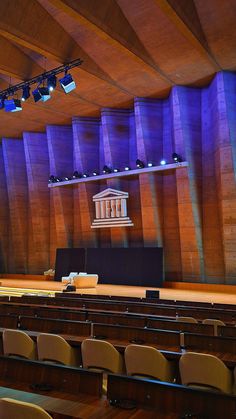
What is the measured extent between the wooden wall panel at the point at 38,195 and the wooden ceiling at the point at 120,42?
16.0 ft

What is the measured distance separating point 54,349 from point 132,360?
827 millimetres

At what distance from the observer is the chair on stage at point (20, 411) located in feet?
5.49

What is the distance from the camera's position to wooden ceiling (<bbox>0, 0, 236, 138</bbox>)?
9115mm

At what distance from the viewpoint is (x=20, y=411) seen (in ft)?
5.59

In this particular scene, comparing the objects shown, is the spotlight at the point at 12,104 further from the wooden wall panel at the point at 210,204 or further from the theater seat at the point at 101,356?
the theater seat at the point at 101,356

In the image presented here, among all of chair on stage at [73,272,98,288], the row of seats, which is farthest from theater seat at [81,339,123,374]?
chair on stage at [73,272,98,288]

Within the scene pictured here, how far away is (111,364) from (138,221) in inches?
523

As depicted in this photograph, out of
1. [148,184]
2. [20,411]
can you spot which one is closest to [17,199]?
[148,184]

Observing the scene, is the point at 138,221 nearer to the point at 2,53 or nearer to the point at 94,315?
the point at 2,53

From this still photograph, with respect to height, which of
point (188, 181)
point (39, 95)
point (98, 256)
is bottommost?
point (98, 256)

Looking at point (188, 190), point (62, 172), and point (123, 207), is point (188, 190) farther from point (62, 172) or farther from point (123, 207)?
point (62, 172)

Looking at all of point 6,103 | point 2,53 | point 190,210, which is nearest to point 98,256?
point 190,210

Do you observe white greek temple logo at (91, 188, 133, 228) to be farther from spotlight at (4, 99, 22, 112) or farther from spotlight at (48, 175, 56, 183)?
spotlight at (4, 99, 22, 112)

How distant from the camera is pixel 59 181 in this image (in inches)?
714
